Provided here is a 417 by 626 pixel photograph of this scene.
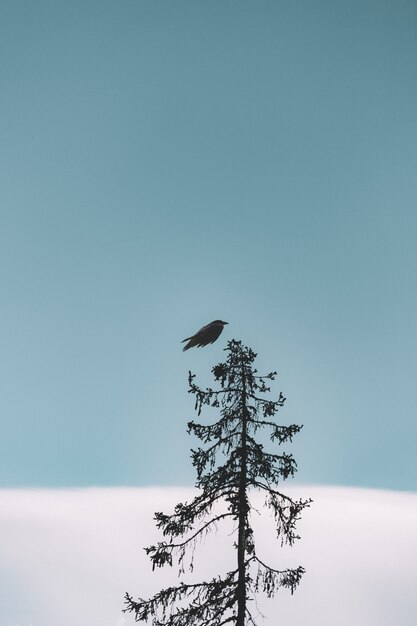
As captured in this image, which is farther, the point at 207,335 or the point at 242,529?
the point at 242,529

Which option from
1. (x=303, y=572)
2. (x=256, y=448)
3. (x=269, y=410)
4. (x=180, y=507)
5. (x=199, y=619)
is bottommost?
(x=199, y=619)

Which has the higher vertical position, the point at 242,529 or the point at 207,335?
the point at 207,335

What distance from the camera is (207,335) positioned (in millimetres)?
7234

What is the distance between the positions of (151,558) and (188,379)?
4247 mm

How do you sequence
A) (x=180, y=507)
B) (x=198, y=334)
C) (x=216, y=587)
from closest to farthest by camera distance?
1. (x=198, y=334)
2. (x=216, y=587)
3. (x=180, y=507)

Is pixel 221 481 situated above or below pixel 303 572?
above

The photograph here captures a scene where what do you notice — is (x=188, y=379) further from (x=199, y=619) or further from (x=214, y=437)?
(x=199, y=619)

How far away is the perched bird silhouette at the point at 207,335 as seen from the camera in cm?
715

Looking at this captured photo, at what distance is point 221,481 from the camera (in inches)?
476

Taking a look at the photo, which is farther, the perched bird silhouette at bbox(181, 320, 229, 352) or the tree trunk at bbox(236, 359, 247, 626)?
the tree trunk at bbox(236, 359, 247, 626)

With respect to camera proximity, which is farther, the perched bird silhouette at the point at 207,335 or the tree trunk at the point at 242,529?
the tree trunk at the point at 242,529

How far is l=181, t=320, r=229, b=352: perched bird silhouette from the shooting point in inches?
281

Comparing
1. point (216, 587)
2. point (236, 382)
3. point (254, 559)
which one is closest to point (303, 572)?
point (254, 559)

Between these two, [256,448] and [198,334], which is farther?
[256,448]
